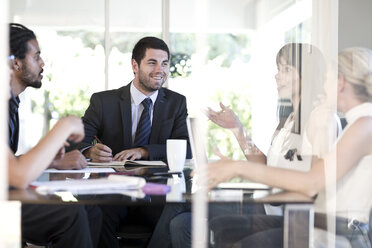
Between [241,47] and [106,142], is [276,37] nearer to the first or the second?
[241,47]

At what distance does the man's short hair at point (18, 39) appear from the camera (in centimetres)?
203

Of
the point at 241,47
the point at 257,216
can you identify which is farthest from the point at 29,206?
the point at 241,47

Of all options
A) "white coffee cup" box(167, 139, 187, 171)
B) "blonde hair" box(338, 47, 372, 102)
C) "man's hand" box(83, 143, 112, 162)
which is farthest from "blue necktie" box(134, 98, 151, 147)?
"blonde hair" box(338, 47, 372, 102)

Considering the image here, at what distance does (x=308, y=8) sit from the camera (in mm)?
2084

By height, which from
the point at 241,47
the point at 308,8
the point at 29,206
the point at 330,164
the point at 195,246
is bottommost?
the point at 195,246

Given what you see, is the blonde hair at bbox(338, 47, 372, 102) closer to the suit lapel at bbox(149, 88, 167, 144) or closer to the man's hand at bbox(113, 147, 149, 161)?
the man's hand at bbox(113, 147, 149, 161)

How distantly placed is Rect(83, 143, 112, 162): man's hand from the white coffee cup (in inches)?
20.4

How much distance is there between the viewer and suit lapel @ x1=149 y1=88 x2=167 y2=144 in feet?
11.6

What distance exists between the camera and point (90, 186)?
1958 millimetres

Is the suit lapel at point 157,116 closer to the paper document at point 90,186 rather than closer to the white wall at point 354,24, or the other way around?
the paper document at point 90,186

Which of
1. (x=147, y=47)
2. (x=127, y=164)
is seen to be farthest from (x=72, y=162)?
(x=147, y=47)

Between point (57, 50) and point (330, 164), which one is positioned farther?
point (57, 50)

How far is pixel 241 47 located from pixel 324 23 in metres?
0.31

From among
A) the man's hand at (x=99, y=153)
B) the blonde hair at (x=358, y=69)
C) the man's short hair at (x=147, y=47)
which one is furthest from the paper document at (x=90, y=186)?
the man's short hair at (x=147, y=47)
